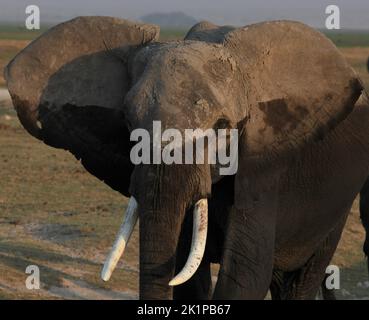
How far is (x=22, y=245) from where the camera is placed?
10.6 metres

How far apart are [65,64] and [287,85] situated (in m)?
1.33

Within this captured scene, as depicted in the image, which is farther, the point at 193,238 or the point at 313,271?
the point at 313,271

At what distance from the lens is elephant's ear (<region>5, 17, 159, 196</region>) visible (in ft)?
19.3

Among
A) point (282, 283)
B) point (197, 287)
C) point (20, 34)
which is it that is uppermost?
point (197, 287)

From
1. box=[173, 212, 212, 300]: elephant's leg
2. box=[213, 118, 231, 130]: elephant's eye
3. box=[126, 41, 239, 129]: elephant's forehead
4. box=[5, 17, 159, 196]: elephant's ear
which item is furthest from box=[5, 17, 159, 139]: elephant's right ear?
box=[173, 212, 212, 300]: elephant's leg

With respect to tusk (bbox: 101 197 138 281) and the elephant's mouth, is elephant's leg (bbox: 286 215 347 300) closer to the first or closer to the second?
the elephant's mouth

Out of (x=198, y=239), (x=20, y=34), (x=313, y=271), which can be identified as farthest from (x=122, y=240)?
(x=20, y=34)

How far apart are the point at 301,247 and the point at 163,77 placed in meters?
2.01

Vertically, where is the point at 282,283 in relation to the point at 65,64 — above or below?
below

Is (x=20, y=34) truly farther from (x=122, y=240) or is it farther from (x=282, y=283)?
(x=122, y=240)

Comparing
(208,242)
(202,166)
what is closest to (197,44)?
(202,166)

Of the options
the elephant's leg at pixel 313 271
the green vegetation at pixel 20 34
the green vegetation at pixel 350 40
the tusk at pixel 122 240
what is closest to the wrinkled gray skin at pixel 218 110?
the tusk at pixel 122 240

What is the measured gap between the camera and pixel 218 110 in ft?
16.9

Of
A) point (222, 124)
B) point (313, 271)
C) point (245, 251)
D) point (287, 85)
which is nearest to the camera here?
point (222, 124)
